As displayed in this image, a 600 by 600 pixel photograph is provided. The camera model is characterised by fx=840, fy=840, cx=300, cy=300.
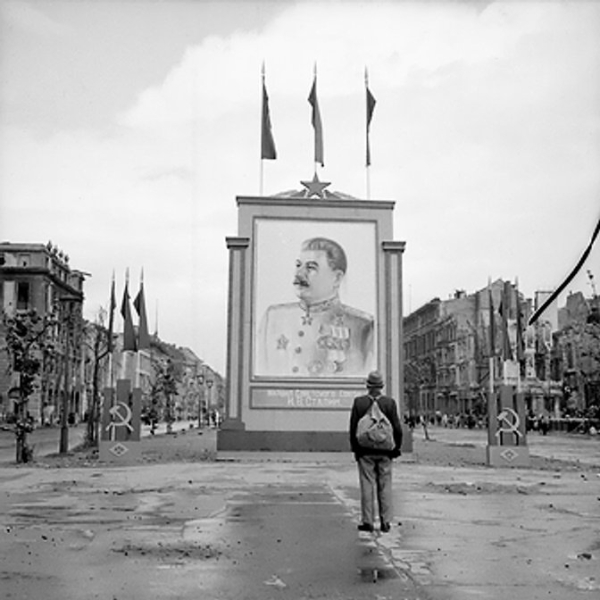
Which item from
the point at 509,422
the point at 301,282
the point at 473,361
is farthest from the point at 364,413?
the point at 473,361

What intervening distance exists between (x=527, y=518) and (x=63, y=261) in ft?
305

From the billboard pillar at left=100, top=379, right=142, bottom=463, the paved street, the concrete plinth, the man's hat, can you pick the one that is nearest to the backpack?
the man's hat

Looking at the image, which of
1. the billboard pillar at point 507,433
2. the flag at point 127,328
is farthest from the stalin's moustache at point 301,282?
the billboard pillar at point 507,433

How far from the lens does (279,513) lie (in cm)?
1150

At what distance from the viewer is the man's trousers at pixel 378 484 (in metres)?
9.77

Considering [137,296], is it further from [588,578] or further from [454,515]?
[588,578]

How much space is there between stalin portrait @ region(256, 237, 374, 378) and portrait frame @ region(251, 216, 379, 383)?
0.27 ft

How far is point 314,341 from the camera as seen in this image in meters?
28.6

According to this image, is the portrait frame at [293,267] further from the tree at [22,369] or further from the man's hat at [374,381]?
the man's hat at [374,381]

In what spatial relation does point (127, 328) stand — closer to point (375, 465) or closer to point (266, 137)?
point (266, 137)

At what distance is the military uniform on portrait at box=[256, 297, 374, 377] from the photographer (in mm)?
28406

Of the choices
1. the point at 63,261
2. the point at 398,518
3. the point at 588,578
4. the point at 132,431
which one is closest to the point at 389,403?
the point at 398,518

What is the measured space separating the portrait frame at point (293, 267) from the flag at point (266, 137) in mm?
3494

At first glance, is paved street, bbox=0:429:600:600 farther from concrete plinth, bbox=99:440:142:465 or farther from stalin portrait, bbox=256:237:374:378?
stalin portrait, bbox=256:237:374:378
